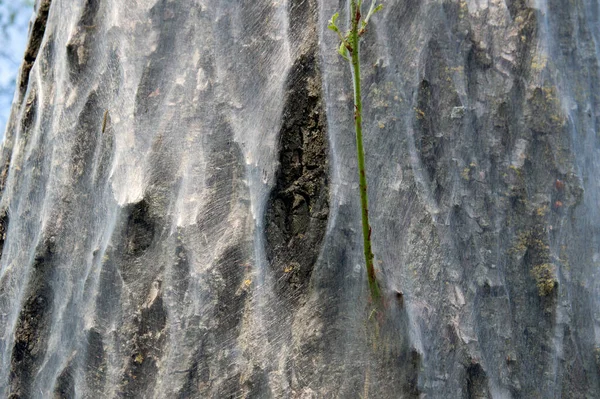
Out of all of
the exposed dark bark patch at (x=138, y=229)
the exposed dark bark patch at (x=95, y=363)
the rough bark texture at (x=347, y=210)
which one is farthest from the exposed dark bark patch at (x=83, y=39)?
the exposed dark bark patch at (x=95, y=363)

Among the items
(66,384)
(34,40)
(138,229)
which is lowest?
(66,384)

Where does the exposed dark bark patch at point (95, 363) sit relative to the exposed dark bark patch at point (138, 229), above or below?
below

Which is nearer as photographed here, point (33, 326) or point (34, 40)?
point (33, 326)

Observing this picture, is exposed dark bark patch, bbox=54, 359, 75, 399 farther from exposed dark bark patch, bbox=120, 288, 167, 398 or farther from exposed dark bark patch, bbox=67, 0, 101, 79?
exposed dark bark patch, bbox=67, 0, 101, 79

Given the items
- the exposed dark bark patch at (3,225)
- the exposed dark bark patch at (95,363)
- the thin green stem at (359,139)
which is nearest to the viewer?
the thin green stem at (359,139)

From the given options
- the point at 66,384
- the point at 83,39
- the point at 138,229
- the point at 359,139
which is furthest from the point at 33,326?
the point at 359,139

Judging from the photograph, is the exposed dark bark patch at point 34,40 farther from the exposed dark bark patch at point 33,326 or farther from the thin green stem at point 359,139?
the thin green stem at point 359,139

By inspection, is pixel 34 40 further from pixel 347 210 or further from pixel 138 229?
pixel 347 210

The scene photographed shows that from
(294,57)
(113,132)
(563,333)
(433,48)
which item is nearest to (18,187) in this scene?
(113,132)
